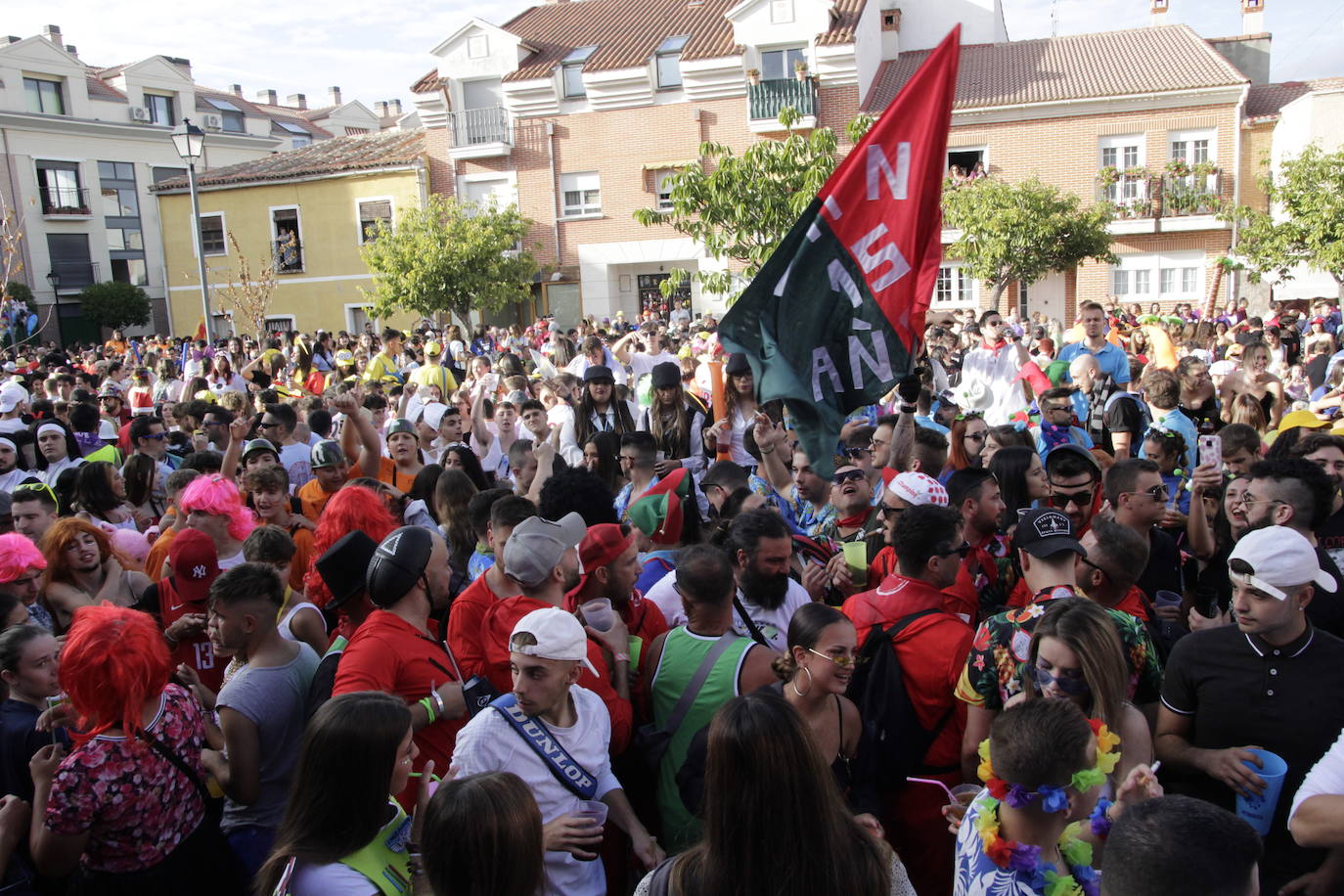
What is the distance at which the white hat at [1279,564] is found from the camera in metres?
2.95

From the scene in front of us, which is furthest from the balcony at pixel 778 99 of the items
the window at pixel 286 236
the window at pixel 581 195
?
the window at pixel 286 236

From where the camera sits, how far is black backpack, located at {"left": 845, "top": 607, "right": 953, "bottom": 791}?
11.0 ft

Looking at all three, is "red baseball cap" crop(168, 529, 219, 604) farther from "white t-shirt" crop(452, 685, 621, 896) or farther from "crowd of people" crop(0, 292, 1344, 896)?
"white t-shirt" crop(452, 685, 621, 896)

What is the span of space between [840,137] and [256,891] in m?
29.2

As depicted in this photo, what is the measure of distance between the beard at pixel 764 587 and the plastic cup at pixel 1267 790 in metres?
1.71

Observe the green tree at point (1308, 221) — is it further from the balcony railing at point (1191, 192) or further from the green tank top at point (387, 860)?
the green tank top at point (387, 860)

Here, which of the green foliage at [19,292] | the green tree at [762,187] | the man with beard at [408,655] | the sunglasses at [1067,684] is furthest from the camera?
the green foliage at [19,292]

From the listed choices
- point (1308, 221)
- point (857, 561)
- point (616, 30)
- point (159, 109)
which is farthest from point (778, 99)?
point (159, 109)

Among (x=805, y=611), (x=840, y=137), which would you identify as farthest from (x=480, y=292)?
(x=805, y=611)

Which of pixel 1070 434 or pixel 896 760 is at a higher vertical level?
pixel 1070 434

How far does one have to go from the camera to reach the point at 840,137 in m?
29.1

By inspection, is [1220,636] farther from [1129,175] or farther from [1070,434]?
[1129,175]

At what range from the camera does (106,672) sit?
295cm

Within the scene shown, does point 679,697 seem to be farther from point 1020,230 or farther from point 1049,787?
point 1020,230
